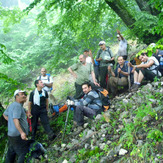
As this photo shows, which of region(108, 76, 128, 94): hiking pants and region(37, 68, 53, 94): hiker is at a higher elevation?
region(37, 68, 53, 94): hiker

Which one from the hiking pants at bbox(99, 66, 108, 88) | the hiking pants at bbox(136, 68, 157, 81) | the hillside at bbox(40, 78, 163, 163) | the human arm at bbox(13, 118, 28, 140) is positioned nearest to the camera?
the hillside at bbox(40, 78, 163, 163)

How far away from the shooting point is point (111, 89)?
6.49 m

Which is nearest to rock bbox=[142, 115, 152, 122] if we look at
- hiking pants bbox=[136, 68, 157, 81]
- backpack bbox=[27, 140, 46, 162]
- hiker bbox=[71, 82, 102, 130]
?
hiker bbox=[71, 82, 102, 130]

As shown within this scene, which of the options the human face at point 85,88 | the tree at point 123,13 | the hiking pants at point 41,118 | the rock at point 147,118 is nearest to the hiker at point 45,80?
the hiking pants at point 41,118

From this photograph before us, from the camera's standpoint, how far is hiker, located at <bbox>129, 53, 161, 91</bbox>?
5509 millimetres

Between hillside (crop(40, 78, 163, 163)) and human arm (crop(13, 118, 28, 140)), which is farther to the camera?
human arm (crop(13, 118, 28, 140))

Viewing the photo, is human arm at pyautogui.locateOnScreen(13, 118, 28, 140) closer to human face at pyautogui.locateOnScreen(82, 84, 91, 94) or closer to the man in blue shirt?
the man in blue shirt

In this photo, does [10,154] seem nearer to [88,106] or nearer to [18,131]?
[18,131]

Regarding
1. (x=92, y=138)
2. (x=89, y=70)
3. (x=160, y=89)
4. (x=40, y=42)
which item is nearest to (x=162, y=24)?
(x=160, y=89)

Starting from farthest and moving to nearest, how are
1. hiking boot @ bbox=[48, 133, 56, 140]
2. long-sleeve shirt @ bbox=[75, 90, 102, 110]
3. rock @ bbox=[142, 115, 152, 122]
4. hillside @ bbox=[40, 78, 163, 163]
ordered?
hiking boot @ bbox=[48, 133, 56, 140] → long-sleeve shirt @ bbox=[75, 90, 102, 110] → rock @ bbox=[142, 115, 152, 122] → hillside @ bbox=[40, 78, 163, 163]

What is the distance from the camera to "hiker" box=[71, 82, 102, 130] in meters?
4.74

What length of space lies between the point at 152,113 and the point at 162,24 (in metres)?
1.76

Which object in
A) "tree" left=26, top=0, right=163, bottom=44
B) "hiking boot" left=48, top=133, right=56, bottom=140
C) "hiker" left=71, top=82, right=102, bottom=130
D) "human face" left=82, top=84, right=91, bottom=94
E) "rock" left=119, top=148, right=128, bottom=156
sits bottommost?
"hiking boot" left=48, top=133, right=56, bottom=140

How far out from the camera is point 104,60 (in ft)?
22.2
